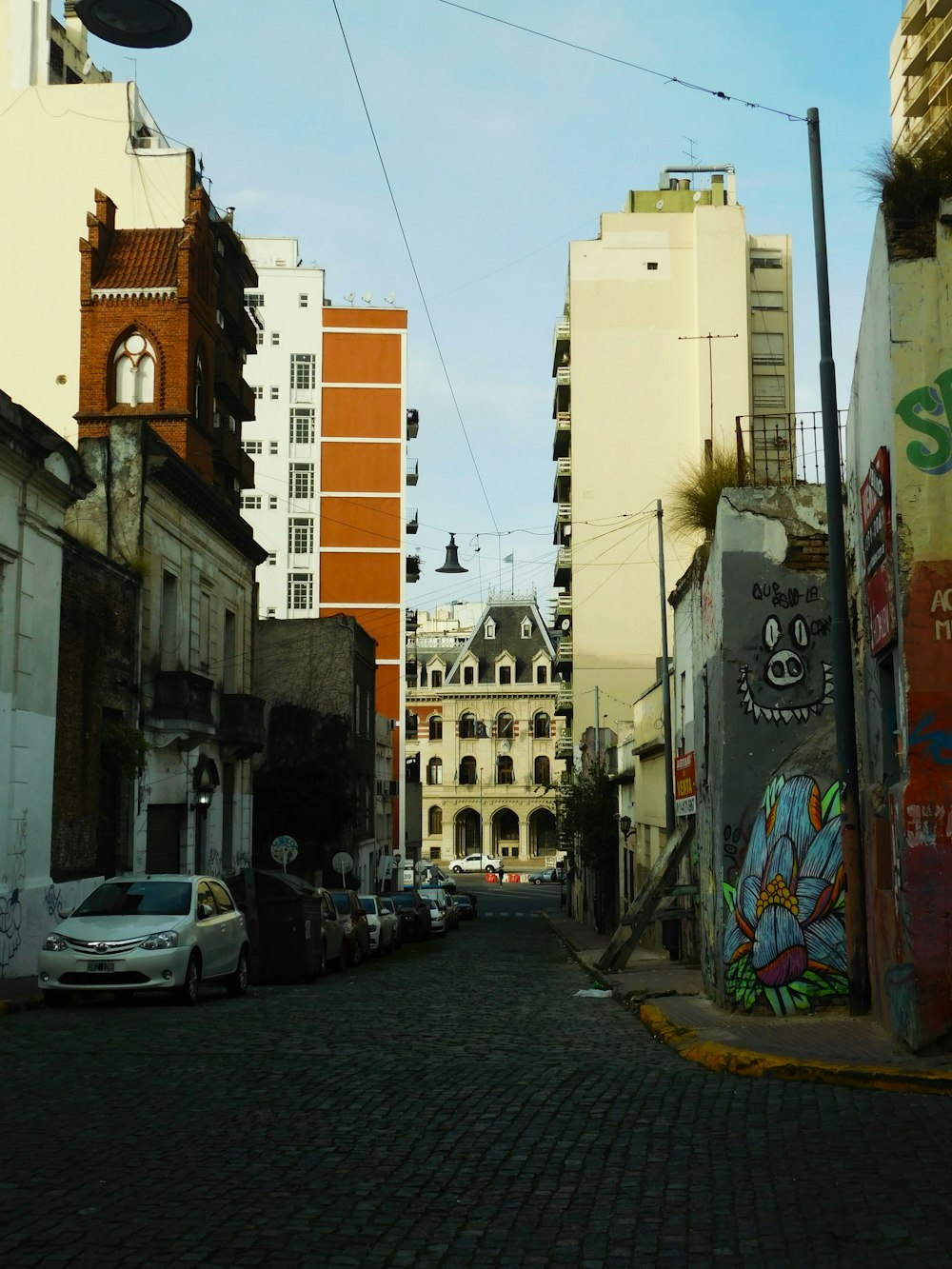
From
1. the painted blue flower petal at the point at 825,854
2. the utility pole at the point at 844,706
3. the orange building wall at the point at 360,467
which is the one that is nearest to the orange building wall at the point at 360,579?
the orange building wall at the point at 360,467

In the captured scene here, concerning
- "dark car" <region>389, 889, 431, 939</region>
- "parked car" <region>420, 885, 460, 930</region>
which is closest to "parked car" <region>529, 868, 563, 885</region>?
"parked car" <region>420, 885, 460, 930</region>

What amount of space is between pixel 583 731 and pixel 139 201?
29.2m

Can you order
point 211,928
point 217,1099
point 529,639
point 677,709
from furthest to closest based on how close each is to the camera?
point 529,639 < point 677,709 < point 211,928 < point 217,1099

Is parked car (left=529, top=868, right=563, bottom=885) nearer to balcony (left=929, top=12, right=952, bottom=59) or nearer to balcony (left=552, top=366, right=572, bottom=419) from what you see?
balcony (left=552, top=366, right=572, bottom=419)

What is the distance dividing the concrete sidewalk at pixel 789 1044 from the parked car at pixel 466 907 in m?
41.9

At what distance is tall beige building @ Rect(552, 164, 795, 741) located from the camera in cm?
6162

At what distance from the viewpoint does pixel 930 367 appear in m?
11.5

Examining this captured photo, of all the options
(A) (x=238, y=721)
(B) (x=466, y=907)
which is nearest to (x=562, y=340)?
(B) (x=466, y=907)

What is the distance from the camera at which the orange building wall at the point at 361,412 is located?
78250mm

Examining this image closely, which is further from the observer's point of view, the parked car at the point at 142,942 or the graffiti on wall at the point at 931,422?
the parked car at the point at 142,942

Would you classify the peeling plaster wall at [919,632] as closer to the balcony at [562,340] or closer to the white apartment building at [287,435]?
the balcony at [562,340]

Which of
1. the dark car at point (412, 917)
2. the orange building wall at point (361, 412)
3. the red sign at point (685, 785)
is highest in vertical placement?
the orange building wall at point (361, 412)

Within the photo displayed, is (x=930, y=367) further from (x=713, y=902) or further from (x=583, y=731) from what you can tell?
(x=583, y=731)

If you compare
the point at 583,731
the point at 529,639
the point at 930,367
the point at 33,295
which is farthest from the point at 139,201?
the point at 529,639
